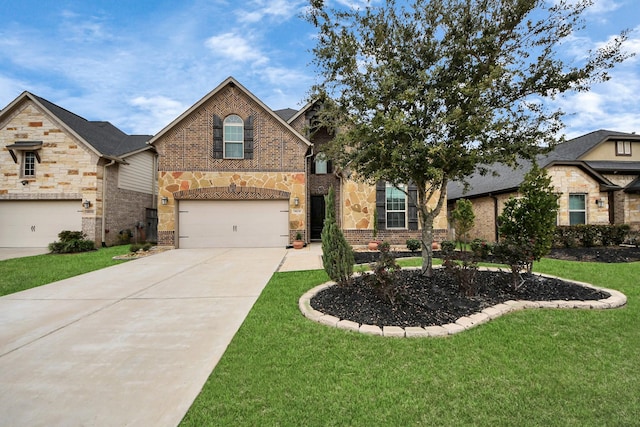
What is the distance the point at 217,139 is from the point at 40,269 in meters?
7.33

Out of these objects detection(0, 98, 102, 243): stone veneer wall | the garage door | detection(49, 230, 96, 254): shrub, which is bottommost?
detection(49, 230, 96, 254): shrub

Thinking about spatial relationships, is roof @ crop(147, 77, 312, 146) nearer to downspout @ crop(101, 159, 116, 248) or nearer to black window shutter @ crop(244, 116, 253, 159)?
black window shutter @ crop(244, 116, 253, 159)

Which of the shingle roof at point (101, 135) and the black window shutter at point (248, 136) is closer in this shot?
the black window shutter at point (248, 136)

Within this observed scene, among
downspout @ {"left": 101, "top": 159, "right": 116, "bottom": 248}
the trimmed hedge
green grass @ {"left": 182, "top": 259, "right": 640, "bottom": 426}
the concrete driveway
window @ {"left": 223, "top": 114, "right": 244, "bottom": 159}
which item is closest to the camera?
green grass @ {"left": 182, "top": 259, "right": 640, "bottom": 426}

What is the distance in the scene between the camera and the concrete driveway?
7.32 feet

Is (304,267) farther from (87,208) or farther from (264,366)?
(87,208)

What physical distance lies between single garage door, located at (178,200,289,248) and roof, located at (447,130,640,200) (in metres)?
8.35

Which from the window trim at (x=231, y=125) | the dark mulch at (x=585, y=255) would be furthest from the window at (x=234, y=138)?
the dark mulch at (x=585, y=255)

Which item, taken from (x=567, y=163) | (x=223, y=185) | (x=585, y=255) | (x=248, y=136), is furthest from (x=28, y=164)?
(x=567, y=163)

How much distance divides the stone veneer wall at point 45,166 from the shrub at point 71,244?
Result: 0.62m

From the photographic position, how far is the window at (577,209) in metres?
12.9

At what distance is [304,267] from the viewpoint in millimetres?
7738

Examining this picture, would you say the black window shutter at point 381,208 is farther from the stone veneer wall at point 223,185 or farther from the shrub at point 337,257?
the shrub at point 337,257

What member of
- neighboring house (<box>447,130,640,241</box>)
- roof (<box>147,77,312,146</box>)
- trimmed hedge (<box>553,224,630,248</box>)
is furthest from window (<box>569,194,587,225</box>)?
roof (<box>147,77,312,146</box>)
